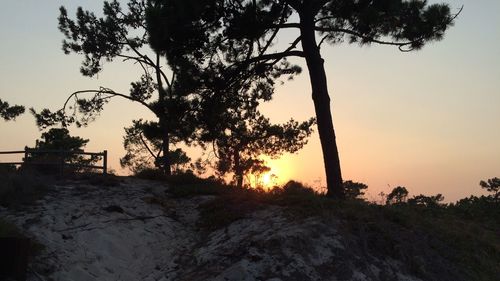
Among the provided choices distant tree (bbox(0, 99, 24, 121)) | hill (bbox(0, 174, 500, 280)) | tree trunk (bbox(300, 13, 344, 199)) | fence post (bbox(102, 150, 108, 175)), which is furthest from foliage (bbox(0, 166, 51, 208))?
distant tree (bbox(0, 99, 24, 121))

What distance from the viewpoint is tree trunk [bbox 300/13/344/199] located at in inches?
568

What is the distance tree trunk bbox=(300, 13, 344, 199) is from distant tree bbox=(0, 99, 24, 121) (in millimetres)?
21709

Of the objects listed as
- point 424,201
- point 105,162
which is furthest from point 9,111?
point 424,201

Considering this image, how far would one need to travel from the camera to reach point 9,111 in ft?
100

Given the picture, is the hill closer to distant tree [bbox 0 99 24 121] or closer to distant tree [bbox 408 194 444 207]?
distant tree [bbox 408 194 444 207]

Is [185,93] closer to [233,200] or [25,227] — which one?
[233,200]

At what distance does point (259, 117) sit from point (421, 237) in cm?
1628

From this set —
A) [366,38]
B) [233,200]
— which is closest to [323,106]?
[366,38]

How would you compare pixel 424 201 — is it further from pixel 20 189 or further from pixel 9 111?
pixel 9 111

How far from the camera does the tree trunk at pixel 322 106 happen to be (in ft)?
47.4

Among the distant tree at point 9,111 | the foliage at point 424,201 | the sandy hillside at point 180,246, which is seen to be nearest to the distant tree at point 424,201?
the foliage at point 424,201

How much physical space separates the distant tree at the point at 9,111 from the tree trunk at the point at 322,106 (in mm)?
21709

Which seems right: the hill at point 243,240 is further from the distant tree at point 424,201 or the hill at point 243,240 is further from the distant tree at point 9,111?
the distant tree at point 9,111

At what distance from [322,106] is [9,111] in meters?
22.9
